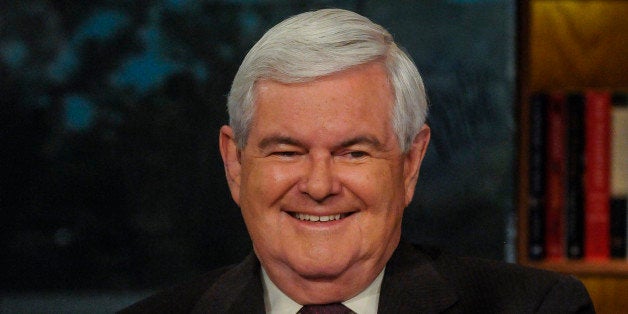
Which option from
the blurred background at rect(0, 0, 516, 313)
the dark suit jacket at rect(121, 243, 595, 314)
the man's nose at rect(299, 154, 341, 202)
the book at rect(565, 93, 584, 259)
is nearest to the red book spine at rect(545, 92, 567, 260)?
the book at rect(565, 93, 584, 259)

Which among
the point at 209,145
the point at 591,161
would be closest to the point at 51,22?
the point at 209,145

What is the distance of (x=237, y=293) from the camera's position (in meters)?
1.77

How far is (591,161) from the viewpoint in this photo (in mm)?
2404

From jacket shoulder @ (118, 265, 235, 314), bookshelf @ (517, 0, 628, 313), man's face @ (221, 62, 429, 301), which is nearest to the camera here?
man's face @ (221, 62, 429, 301)

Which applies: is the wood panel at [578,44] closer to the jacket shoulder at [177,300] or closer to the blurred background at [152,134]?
the blurred background at [152,134]

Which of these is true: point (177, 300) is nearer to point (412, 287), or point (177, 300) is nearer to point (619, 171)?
point (412, 287)

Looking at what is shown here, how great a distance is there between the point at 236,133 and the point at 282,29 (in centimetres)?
21

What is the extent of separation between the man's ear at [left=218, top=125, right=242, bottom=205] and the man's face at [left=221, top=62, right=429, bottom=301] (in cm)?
8

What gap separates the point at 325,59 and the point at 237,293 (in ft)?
1.61

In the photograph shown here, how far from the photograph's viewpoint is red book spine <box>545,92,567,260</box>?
2.41m

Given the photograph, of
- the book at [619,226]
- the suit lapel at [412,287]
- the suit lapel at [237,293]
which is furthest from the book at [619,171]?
the suit lapel at [237,293]

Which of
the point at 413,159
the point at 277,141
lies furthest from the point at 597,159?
the point at 277,141

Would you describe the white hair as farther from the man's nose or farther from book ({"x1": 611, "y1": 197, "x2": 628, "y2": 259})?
book ({"x1": 611, "y1": 197, "x2": 628, "y2": 259})

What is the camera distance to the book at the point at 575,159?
7.89 feet
